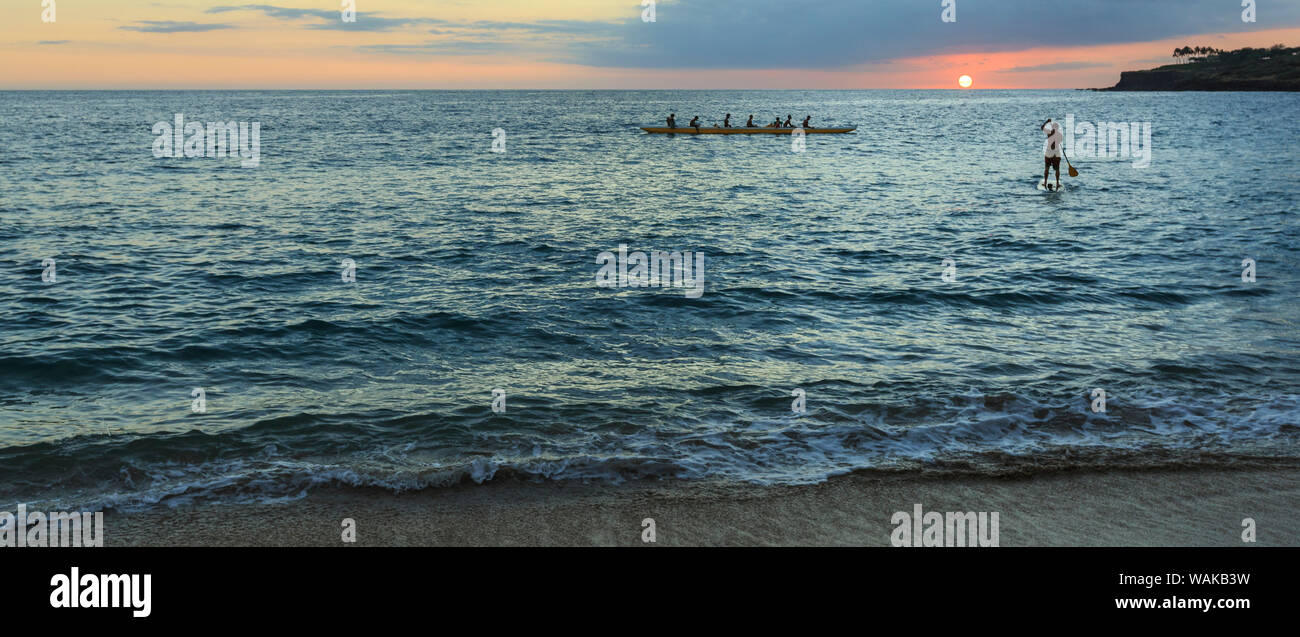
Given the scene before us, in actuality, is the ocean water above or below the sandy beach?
above

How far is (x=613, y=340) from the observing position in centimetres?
1491

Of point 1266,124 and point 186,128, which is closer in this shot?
point 1266,124

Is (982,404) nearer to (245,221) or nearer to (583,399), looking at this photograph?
(583,399)

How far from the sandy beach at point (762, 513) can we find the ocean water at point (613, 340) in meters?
0.39

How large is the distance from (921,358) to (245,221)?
23.9 metres

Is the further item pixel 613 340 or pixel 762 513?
pixel 613 340

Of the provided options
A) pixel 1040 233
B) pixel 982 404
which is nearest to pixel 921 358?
pixel 982 404

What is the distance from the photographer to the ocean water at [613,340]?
377 inches

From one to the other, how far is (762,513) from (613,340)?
733 cm

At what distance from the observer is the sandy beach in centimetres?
738

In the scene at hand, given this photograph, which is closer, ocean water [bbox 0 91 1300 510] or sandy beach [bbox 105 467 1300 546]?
sandy beach [bbox 105 467 1300 546]

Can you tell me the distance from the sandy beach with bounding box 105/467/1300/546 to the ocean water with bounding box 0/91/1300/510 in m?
0.39

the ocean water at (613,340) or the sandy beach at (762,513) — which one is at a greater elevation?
the ocean water at (613,340)

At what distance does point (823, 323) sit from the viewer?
16344 millimetres
